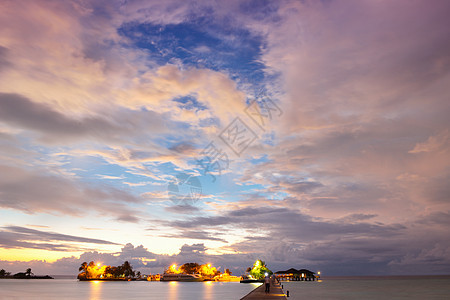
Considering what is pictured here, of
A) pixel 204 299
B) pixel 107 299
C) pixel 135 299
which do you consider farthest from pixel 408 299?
pixel 107 299

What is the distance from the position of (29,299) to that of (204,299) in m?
44.4

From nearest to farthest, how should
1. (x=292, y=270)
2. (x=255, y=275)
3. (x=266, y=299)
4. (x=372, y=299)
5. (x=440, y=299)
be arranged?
(x=266, y=299) < (x=372, y=299) < (x=440, y=299) < (x=292, y=270) < (x=255, y=275)

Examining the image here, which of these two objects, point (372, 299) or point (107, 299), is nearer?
point (372, 299)

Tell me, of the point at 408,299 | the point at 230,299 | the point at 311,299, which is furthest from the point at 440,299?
the point at 230,299

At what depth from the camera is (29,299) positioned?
8819 centimetres

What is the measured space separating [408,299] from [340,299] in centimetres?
1924

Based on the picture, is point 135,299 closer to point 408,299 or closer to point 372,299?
point 372,299

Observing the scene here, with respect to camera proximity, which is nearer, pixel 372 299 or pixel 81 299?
pixel 372 299

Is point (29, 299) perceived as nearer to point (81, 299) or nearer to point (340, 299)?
point (81, 299)

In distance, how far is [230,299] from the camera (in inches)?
3179

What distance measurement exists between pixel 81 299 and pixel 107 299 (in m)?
7.91

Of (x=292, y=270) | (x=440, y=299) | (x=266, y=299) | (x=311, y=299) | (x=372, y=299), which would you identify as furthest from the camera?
(x=292, y=270)

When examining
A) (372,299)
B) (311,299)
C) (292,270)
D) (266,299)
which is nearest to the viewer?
(266,299)

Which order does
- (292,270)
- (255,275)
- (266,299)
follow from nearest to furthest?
(266,299) < (292,270) < (255,275)
